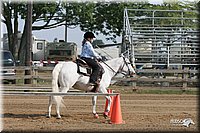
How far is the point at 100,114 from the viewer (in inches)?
540

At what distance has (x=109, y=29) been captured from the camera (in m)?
46.7

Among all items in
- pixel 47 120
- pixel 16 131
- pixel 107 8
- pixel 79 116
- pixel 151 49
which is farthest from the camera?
pixel 107 8

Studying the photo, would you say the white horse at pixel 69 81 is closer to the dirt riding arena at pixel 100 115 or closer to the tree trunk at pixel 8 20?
the dirt riding arena at pixel 100 115

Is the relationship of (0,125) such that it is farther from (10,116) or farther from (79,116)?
(79,116)

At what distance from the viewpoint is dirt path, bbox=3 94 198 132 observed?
Answer: 35.8 ft

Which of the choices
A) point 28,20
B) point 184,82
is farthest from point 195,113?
point 28,20

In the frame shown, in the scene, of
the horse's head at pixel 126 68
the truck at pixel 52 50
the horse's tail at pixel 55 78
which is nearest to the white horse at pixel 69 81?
the horse's tail at pixel 55 78

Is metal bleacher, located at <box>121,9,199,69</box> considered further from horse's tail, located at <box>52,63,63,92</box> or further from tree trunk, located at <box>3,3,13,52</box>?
horse's tail, located at <box>52,63,63,92</box>

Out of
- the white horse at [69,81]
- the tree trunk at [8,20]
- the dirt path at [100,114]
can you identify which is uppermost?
the tree trunk at [8,20]

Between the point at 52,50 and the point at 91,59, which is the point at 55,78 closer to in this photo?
the point at 91,59

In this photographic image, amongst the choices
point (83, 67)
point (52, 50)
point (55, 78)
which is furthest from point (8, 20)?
point (55, 78)

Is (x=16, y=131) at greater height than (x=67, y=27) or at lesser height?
lesser

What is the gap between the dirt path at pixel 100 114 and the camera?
10.9 metres

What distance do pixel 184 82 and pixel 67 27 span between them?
2268 centimetres
